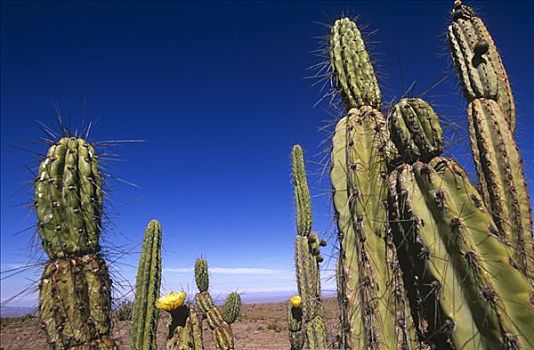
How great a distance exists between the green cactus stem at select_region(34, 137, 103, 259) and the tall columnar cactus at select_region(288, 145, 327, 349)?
16.3ft

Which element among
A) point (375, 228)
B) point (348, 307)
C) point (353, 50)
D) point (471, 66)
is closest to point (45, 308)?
point (348, 307)

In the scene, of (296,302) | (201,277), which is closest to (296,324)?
(296,302)

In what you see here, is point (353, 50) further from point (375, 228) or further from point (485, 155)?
point (485, 155)

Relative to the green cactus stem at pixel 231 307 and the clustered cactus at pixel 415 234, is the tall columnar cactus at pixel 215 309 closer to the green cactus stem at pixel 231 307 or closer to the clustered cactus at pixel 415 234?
the green cactus stem at pixel 231 307

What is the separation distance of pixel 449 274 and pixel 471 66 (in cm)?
305

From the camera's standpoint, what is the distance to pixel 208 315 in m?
6.47

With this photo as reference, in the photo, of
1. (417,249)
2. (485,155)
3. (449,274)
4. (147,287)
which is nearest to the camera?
(449,274)

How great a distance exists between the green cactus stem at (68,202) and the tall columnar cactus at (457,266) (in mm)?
1787

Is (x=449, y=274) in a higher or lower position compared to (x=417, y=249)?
lower

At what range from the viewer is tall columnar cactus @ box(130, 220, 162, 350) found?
4238 millimetres

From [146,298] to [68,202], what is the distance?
6.77ft

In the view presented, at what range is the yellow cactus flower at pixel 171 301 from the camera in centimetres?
403

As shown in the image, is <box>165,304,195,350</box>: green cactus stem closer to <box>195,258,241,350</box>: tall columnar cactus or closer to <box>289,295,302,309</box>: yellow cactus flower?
<box>195,258,241,350</box>: tall columnar cactus

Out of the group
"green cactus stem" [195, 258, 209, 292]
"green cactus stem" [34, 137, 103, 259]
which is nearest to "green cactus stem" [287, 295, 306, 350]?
"green cactus stem" [195, 258, 209, 292]
